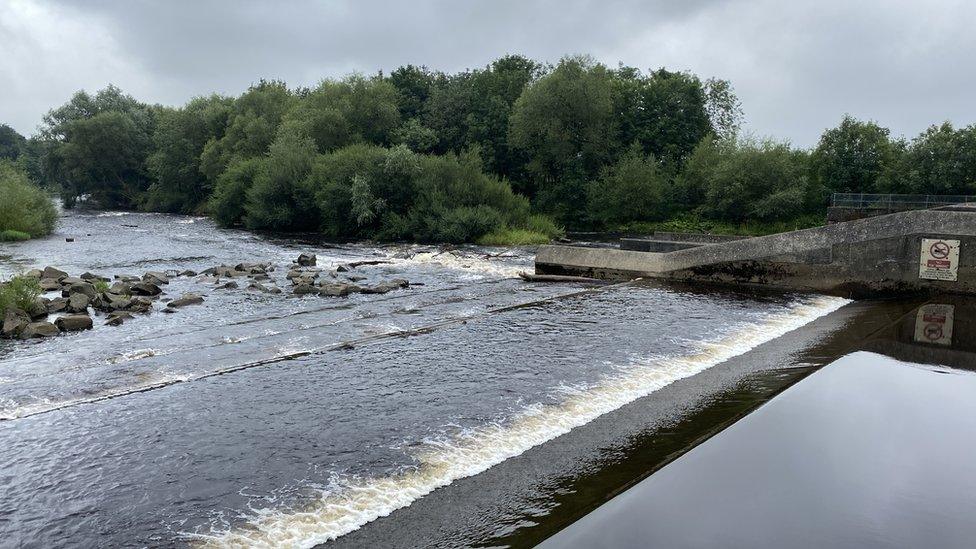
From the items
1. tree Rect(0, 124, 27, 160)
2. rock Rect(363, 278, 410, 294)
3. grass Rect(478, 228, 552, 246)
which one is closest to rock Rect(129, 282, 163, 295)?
rock Rect(363, 278, 410, 294)

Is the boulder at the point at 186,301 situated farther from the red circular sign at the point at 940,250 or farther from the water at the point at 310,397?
the red circular sign at the point at 940,250

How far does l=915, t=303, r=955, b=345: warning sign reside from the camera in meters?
15.0

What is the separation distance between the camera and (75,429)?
9.45m

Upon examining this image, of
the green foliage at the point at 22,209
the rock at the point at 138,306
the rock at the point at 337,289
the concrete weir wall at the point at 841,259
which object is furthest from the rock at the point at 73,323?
the green foliage at the point at 22,209

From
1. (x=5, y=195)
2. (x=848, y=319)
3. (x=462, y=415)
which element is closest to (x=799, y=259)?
(x=848, y=319)

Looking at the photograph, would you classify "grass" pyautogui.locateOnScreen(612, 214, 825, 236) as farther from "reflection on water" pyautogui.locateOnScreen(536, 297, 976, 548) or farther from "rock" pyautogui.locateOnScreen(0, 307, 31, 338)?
"rock" pyautogui.locateOnScreen(0, 307, 31, 338)

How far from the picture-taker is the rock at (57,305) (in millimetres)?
18514

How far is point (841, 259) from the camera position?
73.3ft

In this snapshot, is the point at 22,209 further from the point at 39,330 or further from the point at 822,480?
the point at 822,480

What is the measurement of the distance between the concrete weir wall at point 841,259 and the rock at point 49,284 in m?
19.6

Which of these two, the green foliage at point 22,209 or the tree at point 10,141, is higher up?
the tree at point 10,141

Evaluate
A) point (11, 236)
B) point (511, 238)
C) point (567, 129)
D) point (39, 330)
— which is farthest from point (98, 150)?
point (39, 330)

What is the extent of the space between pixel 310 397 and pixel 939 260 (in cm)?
2028

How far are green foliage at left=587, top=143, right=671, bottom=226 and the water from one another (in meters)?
37.5
